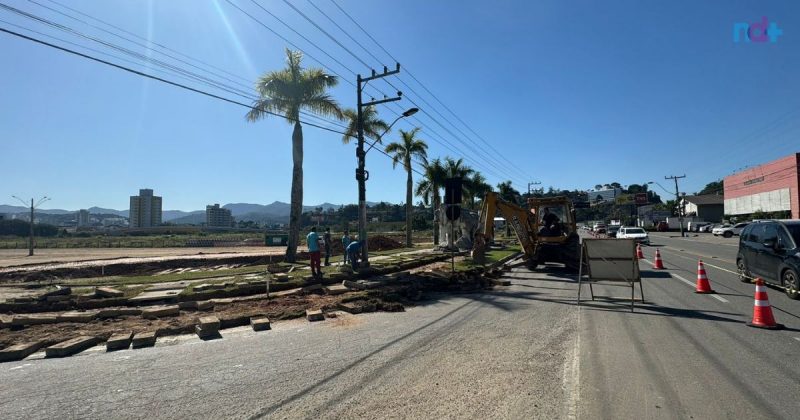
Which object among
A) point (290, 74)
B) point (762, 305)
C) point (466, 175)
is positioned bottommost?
point (762, 305)

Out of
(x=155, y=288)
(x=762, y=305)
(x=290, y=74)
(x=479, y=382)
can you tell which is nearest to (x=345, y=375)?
(x=479, y=382)

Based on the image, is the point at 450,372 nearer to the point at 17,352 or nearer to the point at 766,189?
the point at 17,352

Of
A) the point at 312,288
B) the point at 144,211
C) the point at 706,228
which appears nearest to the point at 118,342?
the point at 312,288

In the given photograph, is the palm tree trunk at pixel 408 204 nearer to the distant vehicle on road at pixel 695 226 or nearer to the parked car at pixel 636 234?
the parked car at pixel 636 234

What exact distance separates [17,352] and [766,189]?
71.9 metres

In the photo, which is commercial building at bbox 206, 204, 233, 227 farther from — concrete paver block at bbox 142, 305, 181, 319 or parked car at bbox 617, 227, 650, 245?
concrete paver block at bbox 142, 305, 181, 319

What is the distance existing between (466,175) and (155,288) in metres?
31.8

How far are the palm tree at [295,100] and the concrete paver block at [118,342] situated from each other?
14206mm

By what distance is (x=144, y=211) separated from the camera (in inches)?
6329

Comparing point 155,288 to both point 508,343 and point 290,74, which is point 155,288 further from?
point 290,74

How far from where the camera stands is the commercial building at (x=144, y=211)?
158 meters

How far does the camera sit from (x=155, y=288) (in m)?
12.8

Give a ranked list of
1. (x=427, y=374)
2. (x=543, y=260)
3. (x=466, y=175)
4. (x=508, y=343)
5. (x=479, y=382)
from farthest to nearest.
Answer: (x=466, y=175)
(x=543, y=260)
(x=508, y=343)
(x=427, y=374)
(x=479, y=382)

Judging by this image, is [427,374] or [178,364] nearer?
[427,374]
